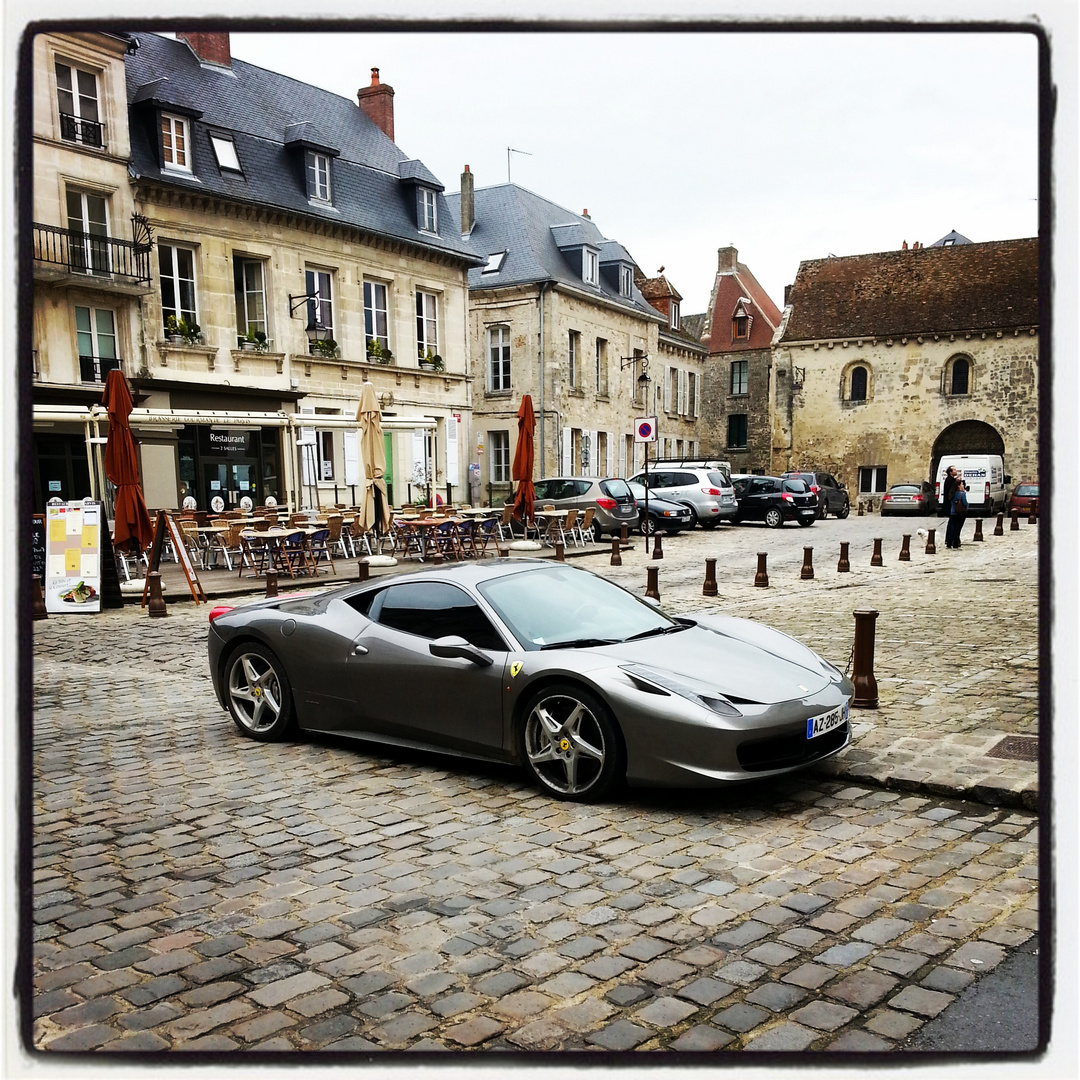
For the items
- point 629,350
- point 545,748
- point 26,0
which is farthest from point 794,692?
point 629,350

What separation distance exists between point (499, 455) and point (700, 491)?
35.0 ft

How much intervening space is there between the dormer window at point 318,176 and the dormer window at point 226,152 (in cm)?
223

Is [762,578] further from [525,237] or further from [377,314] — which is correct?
[525,237]

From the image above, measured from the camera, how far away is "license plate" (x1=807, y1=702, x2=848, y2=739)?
15.1 ft

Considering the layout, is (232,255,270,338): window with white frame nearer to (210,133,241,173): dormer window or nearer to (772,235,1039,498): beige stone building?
(210,133,241,173): dormer window

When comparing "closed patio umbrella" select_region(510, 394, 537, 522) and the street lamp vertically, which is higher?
the street lamp

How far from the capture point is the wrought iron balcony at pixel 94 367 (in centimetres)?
2009

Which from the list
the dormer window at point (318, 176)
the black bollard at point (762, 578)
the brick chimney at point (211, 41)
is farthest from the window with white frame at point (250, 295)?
the brick chimney at point (211, 41)

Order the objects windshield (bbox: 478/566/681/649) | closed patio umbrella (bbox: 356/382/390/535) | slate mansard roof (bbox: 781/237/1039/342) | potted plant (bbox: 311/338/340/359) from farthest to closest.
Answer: slate mansard roof (bbox: 781/237/1039/342) < potted plant (bbox: 311/338/340/359) < closed patio umbrella (bbox: 356/382/390/535) < windshield (bbox: 478/566/681/649)

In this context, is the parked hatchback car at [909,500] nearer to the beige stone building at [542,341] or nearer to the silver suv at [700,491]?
the silver suv at [700,491]

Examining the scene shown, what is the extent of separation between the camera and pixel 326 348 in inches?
1014

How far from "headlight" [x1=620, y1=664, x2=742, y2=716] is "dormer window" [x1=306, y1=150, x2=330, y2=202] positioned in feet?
79.5

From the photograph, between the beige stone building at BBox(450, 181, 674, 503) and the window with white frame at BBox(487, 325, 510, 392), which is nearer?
the beige stone building at BBox(450, 181, 674, 503)

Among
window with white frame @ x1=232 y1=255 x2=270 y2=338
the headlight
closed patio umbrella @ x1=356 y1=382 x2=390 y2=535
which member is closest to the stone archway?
closed patio umbrella @ x1=356 y1=382 x2=390 y2=535
